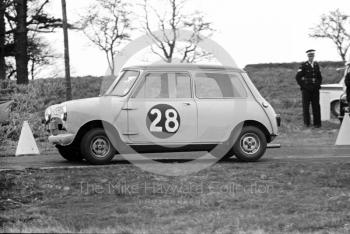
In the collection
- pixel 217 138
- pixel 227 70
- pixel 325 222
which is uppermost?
pixel 227 70

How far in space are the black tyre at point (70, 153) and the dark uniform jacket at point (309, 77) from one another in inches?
398

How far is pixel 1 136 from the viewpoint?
1709cm

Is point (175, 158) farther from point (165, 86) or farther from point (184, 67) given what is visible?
point (184, 67)

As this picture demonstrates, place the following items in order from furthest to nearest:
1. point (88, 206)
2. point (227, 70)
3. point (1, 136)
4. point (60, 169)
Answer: point (1, 136) → point (227, 70) → point (60, 169) → point (88, 206)

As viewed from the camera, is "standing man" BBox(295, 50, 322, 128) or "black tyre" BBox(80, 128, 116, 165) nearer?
"black tyre" BBox(80, 128, 116, 165)

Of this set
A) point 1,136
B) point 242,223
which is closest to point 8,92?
point 1,136

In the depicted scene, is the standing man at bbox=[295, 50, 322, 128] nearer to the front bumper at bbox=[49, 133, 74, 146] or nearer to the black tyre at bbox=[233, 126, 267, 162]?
the black tyre at bbox=[233, 126, 267, 162]

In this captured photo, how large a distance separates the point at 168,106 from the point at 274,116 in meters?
2.05

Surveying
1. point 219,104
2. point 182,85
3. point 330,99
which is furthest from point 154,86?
point 330,99

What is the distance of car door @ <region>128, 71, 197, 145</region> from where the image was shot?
38.5ft

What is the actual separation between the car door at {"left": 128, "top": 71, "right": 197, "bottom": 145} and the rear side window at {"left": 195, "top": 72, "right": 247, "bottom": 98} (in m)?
0.25

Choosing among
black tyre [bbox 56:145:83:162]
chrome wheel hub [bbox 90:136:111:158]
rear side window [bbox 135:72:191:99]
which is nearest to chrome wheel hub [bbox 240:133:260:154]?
rear side window [bbox 135:72:191:99]

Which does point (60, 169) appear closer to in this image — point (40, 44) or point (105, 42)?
point (105, 42)

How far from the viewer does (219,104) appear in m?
12.3
